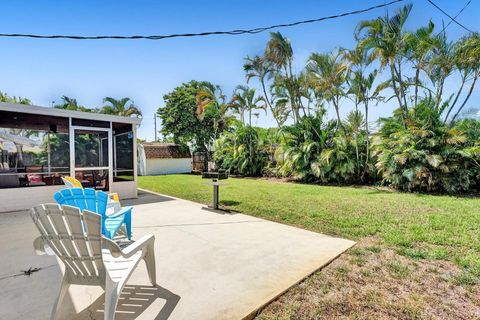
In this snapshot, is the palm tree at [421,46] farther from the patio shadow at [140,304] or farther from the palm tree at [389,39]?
the patio shadow at [140,304]

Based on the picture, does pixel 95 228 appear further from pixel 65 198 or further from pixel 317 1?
pixel 317 1

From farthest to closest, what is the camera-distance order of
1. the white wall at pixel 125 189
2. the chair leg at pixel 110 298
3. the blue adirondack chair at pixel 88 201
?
the white wall at pixel 125 189
the blue adirondack chair at pixel 88 201
the chair leg at pixel 110 298

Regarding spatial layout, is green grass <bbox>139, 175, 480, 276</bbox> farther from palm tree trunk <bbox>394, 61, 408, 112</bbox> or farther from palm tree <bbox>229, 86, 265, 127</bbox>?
palm tree <bbox>229, 86, 265, 127</bbox>

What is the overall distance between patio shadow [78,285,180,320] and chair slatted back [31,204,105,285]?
0.44m

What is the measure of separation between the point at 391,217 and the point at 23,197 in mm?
9914

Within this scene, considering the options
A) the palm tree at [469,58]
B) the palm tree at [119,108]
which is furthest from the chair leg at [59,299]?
the palm tree at [119,108]

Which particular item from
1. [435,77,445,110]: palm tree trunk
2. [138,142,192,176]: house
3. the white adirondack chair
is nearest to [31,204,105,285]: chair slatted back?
the white adirondack chair

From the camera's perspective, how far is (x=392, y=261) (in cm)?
374

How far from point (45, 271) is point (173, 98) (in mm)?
22119

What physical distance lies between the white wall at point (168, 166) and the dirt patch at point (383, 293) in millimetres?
19895

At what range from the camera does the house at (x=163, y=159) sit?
21.5 m

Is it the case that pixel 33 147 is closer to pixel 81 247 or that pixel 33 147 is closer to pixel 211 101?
pixel 211 101

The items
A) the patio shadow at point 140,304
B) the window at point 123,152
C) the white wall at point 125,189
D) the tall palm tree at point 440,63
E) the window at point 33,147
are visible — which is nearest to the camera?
the patio shadow at point 140,304

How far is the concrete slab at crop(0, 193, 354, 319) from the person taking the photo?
8.50 feet
